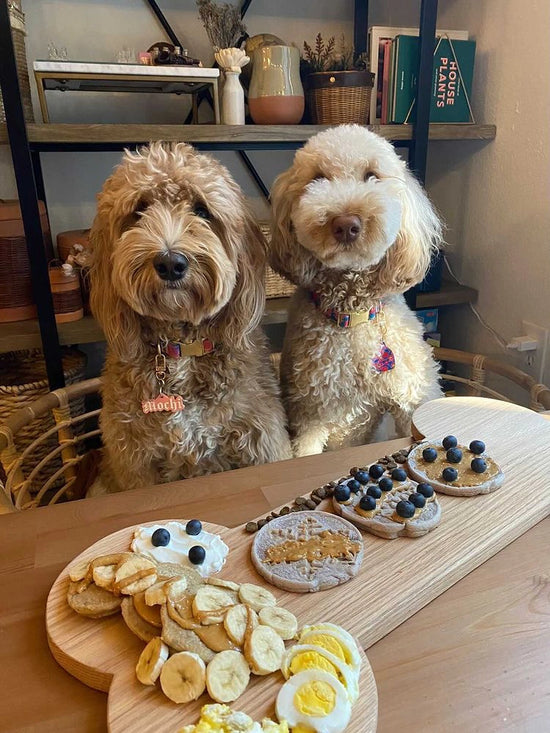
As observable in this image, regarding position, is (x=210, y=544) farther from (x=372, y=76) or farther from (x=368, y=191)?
(x=372, y=76)

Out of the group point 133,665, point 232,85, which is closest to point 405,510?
point 133,665

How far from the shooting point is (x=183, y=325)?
3.44ft

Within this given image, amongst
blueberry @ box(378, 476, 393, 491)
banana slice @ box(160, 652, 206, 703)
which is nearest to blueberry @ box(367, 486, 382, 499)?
blueberry @ box(378, 476, 393, 491)

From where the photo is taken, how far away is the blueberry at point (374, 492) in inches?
31.3

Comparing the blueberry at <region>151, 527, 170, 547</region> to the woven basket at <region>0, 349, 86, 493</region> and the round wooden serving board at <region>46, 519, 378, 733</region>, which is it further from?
the woven basket at <region>0, 349, 86, 493</region>

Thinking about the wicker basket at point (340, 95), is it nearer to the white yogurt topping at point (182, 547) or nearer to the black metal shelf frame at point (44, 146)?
the black metal shelf frame at point (44, 146)

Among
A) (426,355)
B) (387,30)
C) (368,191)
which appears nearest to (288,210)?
(368,191)

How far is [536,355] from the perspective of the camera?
64.7 inches

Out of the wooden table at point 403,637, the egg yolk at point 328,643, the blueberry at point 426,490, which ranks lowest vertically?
the wooden table at point 403,637

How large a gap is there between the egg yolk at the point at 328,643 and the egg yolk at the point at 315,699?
39mm

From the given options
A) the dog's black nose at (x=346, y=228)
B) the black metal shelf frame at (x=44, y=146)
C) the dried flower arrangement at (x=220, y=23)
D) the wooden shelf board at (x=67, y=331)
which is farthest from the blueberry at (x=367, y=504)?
the dried flower arrangement at (x=220, y=23)

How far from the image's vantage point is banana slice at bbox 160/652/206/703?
0.54 metres

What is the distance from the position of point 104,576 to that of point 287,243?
0.72 meters

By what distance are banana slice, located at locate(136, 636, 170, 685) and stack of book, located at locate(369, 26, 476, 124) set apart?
1.54 meters
